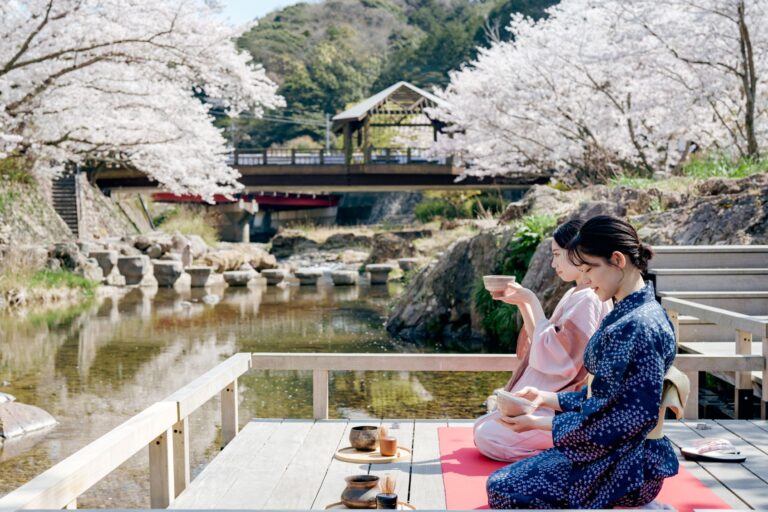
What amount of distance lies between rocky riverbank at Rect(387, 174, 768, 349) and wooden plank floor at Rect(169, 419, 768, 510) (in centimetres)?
468

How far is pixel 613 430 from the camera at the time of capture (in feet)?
9.83

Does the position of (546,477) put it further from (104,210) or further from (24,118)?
(104,210)

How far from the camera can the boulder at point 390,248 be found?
2697 cm

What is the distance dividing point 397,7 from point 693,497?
249ft

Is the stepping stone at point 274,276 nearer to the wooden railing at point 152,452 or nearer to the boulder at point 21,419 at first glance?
the boulder at point 21,419

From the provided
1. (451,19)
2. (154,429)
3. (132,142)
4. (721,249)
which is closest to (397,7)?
(451,19)

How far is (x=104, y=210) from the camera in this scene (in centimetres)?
3325

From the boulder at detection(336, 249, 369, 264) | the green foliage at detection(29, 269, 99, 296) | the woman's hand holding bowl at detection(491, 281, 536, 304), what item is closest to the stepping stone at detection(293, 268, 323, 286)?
the green foliage at detection(29, 269, 99, 296)

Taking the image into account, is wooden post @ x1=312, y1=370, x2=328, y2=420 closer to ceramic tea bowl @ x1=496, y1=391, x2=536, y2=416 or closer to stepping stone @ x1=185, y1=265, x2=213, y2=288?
ceramic tea bowl @ x1=496, y1=391, x2=536, y2=416

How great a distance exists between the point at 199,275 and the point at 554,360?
19054 mm

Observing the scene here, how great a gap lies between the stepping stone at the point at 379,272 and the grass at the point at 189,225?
8493mm

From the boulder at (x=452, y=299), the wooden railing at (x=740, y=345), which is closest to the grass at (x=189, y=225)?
the boulder at (x=452, y=299)

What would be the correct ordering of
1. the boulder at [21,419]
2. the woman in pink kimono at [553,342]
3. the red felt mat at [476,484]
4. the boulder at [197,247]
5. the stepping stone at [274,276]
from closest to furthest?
1. the red felt mat at [476,484]
2. the woman in pink kimono at [553,342]
3. the boulder at [21,419]
4. the stepping stone at [274,276]
5. the boulder at [197,247]

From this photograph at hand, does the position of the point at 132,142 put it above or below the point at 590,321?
above
